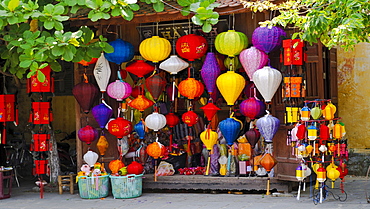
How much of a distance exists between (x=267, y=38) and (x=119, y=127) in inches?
131

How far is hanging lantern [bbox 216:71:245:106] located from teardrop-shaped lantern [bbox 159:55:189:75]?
0.80 m

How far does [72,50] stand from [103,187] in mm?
3245

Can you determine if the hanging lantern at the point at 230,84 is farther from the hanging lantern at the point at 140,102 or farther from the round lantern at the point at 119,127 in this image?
the round lantern at the point at 119,127

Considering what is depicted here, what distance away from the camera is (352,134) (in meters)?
12.6

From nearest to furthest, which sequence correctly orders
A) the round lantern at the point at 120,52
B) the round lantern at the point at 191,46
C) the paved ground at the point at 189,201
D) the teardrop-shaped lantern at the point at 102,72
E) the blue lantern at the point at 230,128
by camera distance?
the paved ground at the point at 189,201
the blue lantern at the point at 230,128
the round lantern at the point at 191,46
the round lantern at the point at 120,52
the teardrop-shaped lantern at the point at 102,72

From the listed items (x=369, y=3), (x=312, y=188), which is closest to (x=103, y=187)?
(x=312, y=188)

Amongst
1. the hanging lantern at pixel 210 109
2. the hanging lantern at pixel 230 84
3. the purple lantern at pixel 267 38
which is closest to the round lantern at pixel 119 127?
the hanging lantern at pixel 210 109

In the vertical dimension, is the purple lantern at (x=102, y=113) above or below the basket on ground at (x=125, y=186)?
above

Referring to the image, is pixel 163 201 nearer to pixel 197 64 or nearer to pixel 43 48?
pixel 197 64

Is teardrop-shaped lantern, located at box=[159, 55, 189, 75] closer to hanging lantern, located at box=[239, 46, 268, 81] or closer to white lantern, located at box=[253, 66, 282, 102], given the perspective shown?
hanging lantern, located at box=[239, 46, 268, 81]

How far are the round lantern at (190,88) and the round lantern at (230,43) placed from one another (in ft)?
2.73

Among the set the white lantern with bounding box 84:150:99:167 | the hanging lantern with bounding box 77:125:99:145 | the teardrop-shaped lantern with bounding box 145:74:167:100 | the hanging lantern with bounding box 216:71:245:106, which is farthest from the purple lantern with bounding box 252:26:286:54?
the white lantern with bounding box 84:150:99:167

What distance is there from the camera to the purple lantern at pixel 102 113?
11.1 m

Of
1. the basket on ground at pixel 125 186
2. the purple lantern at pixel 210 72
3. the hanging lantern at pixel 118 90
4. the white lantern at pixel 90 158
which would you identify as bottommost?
the basket on ground at pixel 125 186
